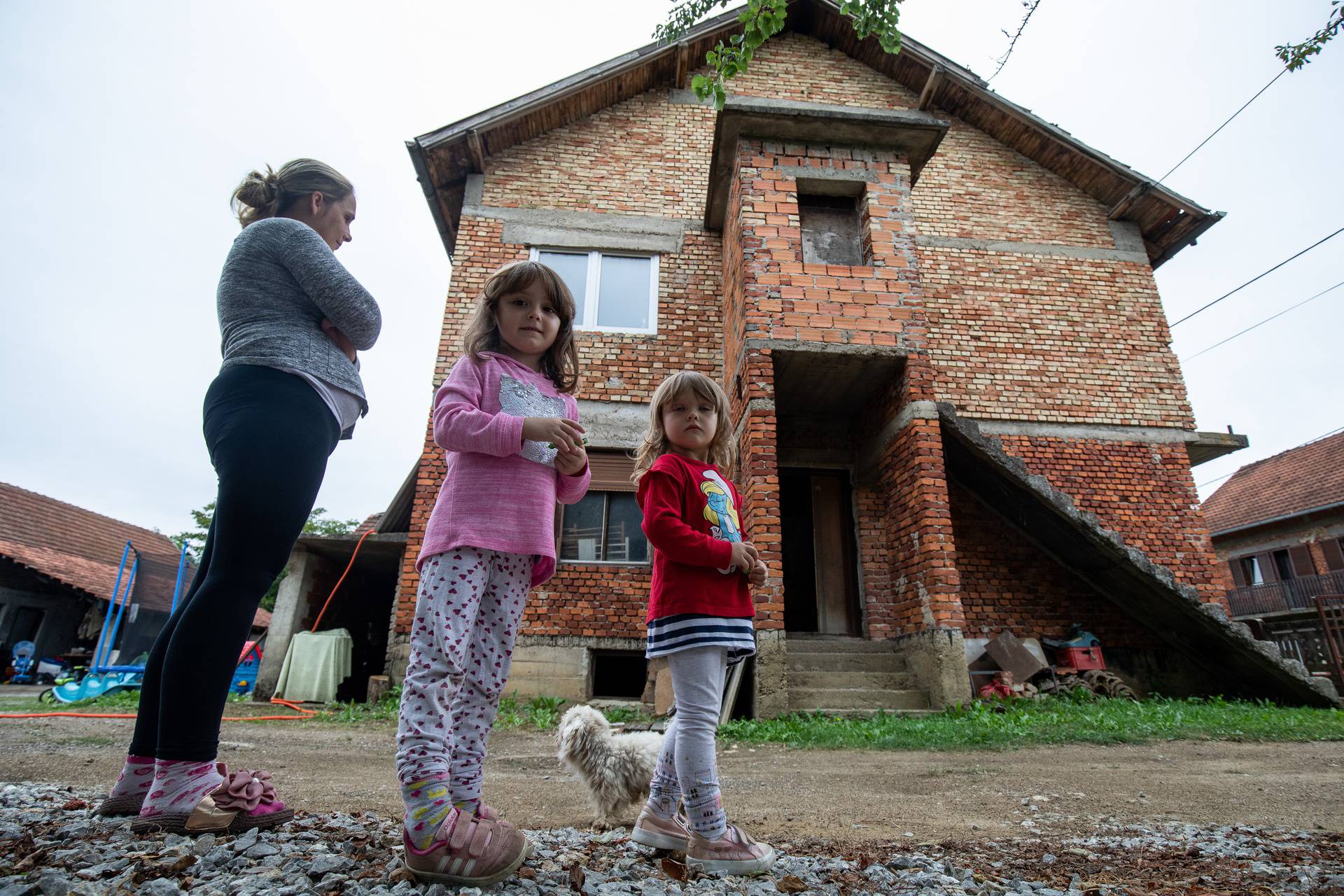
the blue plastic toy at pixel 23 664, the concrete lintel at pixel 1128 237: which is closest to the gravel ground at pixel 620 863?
the concrete lintel at pixel 1128 237

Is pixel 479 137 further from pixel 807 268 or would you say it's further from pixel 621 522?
pixel 621 522

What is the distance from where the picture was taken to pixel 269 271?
1.94 m

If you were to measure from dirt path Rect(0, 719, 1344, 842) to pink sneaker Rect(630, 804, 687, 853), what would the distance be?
58 centimetres

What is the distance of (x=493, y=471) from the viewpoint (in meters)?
1.83

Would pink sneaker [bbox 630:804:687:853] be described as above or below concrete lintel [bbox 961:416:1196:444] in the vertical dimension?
below

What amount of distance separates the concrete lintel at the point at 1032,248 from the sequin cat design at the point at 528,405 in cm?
883

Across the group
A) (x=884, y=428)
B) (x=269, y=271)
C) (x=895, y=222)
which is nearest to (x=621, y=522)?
(x=884, y=428)

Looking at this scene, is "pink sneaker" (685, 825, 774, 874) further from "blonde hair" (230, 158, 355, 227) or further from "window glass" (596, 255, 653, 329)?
"window glass" (596, 255, 653, 329)

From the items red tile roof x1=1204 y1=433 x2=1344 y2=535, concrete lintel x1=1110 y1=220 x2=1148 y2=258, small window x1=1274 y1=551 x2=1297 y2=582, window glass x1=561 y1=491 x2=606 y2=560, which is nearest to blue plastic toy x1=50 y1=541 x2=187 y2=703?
window glass x1=561 y1=491 x2=606 y2=560

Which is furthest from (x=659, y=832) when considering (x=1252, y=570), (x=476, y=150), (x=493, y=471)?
(x=1252, y=570)

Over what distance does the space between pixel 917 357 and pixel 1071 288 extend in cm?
420

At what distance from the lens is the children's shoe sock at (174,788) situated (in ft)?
5.42

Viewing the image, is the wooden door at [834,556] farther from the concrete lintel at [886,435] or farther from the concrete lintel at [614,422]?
the concrete lintel at [614,422]

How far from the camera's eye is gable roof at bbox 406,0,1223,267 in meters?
9.13
